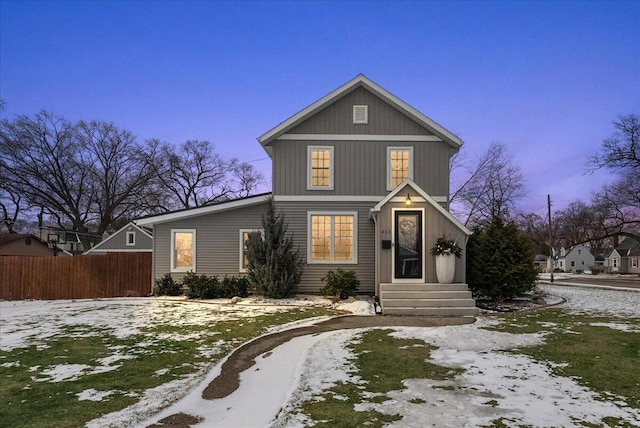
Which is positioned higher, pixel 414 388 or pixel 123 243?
pixel 123 243

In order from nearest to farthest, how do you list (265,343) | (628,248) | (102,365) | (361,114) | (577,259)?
1. (102,365)
2. (265,343)
3. (361,114)
4. (628,248)
5. (577,259)

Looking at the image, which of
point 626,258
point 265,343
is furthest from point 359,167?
point 626,258

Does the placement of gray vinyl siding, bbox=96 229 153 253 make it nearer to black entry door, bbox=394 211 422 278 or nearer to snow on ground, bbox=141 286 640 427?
black entry door, bbox=394 211 422 278

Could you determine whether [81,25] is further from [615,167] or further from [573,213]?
[573,213]

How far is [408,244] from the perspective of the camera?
40.9 feet

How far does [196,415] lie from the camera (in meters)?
4.07

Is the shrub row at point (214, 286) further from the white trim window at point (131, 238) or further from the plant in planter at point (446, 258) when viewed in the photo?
the white trim window at point (131, 238)

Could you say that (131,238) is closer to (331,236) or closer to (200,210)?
(200,210)

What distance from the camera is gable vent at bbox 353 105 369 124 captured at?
14805 millimetres

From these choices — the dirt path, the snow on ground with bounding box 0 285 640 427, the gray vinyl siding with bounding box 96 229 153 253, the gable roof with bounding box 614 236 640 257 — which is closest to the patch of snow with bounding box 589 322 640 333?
the snow on ground with bounding box 0 285 640 427

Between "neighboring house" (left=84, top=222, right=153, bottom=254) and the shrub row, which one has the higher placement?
"neighboring house" (left=84, top=222, right=153, bottom=254)

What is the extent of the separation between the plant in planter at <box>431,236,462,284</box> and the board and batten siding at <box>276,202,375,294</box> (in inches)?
118

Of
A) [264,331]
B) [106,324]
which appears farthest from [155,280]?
[264,331]

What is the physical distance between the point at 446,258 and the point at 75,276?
1407 centimetres
